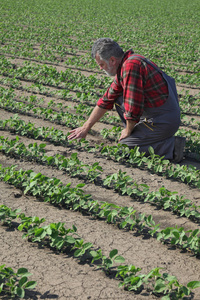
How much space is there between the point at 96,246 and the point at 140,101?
1803 millimetres

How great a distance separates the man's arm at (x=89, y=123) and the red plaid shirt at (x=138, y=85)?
42cm

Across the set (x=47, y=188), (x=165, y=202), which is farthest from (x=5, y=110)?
(x=165, y=202)

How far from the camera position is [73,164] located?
4215 millimetres

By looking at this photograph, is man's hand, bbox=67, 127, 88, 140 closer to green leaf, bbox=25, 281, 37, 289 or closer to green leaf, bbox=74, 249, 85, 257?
green leaf, bbox=74, 249, 85, 257

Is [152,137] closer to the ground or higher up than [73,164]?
higher up

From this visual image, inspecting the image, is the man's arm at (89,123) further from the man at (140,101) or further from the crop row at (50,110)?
the crop row at (50,110)

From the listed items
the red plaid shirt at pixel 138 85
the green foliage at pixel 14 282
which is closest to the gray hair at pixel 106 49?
the red plaid shirt at pixel 138 85

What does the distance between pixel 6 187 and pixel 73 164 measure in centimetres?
73

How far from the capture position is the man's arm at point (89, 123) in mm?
4816

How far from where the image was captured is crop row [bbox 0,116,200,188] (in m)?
4.17

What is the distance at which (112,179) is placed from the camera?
157 inches

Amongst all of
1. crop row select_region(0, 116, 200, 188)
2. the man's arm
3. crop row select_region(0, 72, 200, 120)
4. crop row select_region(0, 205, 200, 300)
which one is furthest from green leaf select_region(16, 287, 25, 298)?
crop row select_region(0, 72, 200, 120)

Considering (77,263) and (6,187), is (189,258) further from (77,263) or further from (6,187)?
(6,187)

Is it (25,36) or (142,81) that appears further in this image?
A: (25,36)
